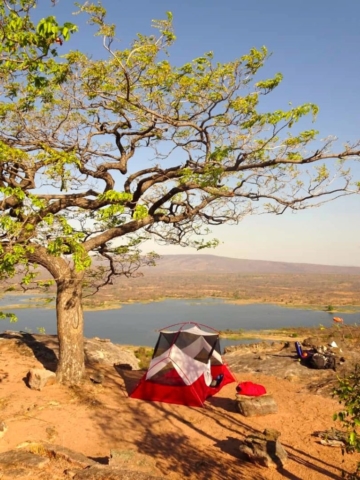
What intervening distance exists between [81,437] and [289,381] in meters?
7.80

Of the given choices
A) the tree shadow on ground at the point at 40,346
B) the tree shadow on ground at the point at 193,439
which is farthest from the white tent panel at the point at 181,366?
the tree shadow on ground at the point at 40,346

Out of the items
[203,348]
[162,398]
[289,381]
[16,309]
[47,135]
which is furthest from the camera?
[16,309]

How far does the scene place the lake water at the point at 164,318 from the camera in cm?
4072

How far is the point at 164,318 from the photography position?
53.9 metres

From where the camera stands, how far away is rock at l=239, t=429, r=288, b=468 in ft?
24.6

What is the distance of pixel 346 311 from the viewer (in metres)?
61.0

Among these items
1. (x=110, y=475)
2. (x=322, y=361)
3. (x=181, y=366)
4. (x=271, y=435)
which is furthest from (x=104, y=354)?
(x=110, y=475)

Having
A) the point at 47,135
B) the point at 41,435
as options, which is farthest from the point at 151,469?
the point at 47,135

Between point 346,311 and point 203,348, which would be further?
point 346,311

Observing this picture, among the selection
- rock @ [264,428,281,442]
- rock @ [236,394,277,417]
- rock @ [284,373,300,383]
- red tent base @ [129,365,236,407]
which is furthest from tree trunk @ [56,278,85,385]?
rock @ [284,373,300,383]

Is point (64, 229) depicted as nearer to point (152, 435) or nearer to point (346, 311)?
point (152, 435)

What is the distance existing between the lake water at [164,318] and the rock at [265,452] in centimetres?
2515

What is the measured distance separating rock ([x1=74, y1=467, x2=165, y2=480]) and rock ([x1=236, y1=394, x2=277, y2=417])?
5.59 metres

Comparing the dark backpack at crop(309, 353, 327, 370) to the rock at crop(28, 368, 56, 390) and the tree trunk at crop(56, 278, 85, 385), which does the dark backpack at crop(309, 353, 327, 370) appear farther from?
the rock at crop(28, 368, 56, 390)
